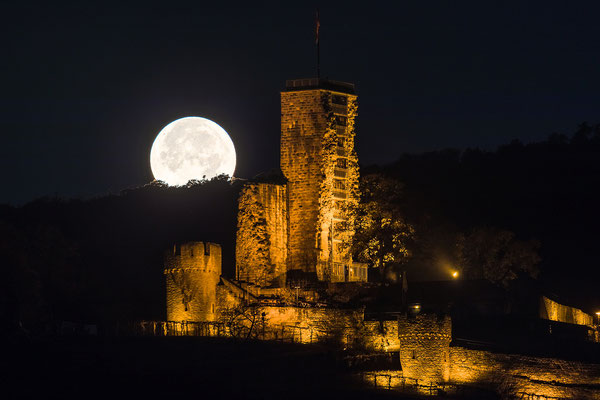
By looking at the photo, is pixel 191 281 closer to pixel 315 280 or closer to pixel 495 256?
pixel 315 280

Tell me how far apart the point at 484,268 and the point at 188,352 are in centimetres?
2041

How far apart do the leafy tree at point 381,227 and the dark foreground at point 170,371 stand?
1216cm

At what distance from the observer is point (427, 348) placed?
151ft

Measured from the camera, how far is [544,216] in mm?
77938

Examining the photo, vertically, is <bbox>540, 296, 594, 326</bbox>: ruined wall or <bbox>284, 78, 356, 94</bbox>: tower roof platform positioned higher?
<bbox>284, 78, 356, 94</bbox>: tower roof platform

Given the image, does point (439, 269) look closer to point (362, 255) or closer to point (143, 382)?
point (362, 255)

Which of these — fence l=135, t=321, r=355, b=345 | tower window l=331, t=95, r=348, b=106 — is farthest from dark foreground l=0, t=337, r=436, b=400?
tower window l=331, t=95, r=348, b=106

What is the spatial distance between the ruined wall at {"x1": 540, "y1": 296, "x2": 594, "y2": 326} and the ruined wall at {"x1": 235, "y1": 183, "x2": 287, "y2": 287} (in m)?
12.6

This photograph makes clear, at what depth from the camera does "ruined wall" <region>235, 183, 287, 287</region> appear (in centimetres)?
5594

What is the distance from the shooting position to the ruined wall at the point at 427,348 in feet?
150

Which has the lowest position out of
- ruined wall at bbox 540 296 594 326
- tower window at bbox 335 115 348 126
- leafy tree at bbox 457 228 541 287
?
ruined wall at bbox 540 296 594 326

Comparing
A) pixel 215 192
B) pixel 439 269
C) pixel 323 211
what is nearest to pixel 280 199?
pixel 323 211

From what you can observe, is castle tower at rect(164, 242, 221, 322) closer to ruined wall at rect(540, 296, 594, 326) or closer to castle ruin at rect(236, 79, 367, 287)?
castle ruin at rect(236, 79, 367, 287)

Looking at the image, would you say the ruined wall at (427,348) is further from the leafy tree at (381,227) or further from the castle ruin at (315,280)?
the leafy tree at (381,227)
